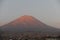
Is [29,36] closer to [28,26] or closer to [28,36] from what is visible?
[28,36]

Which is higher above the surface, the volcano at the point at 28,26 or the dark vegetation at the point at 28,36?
the volcano at the point at 28,26

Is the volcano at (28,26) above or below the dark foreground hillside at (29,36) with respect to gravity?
above

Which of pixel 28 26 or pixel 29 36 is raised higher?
pixel 28 26

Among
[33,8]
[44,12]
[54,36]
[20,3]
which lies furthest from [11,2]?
[54,36]

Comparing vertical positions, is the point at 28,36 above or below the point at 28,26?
below

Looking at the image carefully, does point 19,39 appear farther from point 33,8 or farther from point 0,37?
point 33,8

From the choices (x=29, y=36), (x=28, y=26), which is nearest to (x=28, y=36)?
(x=29, y=36)

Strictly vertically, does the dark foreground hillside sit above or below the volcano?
below

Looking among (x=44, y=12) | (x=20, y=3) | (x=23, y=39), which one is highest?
(x=20, y=3)
